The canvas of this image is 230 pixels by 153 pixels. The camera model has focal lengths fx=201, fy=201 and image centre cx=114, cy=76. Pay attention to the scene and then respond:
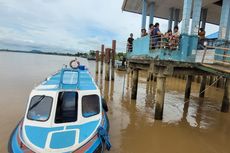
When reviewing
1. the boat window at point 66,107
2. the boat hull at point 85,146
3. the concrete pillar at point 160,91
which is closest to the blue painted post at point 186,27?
the concrete pillar at point 160,91

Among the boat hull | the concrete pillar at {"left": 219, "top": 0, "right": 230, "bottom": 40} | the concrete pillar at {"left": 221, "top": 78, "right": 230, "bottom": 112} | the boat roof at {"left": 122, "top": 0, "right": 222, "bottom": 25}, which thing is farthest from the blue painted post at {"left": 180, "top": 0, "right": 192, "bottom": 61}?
the boat hull


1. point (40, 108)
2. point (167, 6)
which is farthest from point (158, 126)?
point (167, 6)

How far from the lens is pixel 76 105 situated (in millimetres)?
5379

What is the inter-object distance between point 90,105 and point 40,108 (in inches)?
50.9

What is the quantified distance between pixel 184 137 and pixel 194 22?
15.1 ft

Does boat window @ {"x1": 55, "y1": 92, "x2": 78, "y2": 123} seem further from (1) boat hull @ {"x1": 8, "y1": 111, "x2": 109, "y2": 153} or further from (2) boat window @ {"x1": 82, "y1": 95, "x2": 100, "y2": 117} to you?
(1) boat hull @ {"x1": 8, "y1": 111, "x2": 109, "y2": 153}

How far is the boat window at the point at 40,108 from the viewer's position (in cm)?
493

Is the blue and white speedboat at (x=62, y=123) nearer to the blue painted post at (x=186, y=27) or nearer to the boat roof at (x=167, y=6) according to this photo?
the blue painted post at (x=186, y=27)

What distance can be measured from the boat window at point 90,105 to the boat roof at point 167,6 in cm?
962

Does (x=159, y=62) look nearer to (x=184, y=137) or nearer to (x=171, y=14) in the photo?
(x=184, y=137)

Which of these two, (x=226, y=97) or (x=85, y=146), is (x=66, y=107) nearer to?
(x=85, y=146)

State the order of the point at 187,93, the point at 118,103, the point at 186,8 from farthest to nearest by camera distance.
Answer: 1. the point at 187,93
2. the point at 118,103
3. the point at 186,8

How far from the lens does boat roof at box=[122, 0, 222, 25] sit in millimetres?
12325

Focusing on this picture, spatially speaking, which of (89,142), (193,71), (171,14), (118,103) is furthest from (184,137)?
(171,14)
